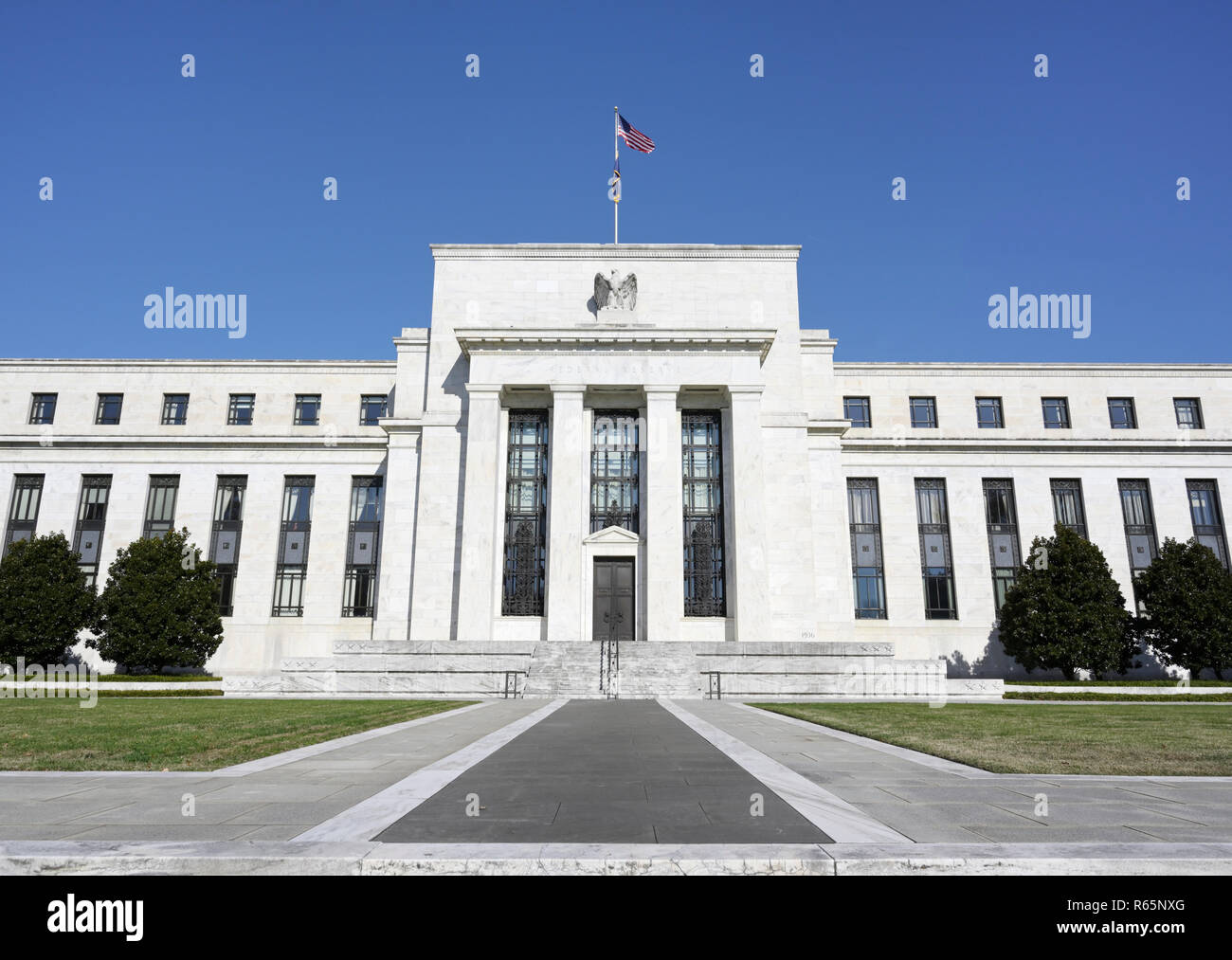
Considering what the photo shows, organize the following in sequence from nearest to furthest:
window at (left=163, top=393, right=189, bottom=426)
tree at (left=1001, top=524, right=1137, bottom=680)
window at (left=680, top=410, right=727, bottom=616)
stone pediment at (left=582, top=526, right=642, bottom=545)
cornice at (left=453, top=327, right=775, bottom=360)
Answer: tree at (left=1001, top=524, right=1137, bottom=680)
window at (left=680, top=410, right=727, bottom=616)
stone pediment at (left=582, top=526, right=642, bottom=545)
cornice at (left=453, top=327, right=775, bottom=360)
window at (left=163, top=393, right=189, bottom=426)

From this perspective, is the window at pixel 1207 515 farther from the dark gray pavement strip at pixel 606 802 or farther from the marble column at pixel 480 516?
the dark gray pavement strip at pixel 606 802

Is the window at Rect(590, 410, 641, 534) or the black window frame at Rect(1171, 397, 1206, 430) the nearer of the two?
the window at Rect(590, 410, 641, 534)

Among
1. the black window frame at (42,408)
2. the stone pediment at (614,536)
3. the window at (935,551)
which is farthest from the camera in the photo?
the black window frame at (42,408)

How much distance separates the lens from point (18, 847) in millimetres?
5191

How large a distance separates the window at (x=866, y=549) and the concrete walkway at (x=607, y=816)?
3356 centimetres

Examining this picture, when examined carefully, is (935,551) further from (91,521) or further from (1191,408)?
(91,521)

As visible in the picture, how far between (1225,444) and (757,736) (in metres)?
46.7

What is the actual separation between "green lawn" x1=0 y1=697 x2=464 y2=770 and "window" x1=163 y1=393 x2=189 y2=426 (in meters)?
29.4

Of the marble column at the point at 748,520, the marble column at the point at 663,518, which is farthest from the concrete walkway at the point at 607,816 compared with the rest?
the marble column at the point at 663,518

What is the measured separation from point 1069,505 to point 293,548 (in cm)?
4616

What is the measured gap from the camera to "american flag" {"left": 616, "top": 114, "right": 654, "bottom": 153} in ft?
132

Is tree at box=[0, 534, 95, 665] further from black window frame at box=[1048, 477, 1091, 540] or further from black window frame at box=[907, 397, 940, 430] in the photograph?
→ black window frame at box=[1048, 477, 1091, 540]

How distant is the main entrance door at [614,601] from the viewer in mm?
A: 37875

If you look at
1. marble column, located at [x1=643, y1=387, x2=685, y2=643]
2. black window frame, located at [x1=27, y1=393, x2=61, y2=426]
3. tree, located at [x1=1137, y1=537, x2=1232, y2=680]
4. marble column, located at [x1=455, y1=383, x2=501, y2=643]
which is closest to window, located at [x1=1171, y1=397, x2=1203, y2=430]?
tree, located at [x1=1137, y1=537, x2=1232, y2=680]
